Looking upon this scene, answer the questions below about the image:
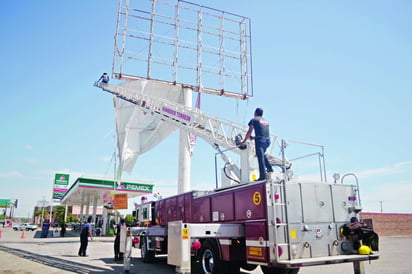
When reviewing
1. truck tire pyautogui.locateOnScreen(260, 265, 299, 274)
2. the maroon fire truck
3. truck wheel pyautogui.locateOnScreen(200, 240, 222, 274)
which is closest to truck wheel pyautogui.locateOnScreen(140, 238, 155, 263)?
the maroon fire truck

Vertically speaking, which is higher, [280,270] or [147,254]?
[280,270]

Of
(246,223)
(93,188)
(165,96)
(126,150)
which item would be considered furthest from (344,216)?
(93,188)

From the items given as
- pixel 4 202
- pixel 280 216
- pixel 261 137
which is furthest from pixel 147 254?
pixel 4 202

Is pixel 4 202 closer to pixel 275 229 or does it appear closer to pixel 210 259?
pixel 210 259

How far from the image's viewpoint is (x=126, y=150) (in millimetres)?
29828

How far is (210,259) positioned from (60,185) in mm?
65482

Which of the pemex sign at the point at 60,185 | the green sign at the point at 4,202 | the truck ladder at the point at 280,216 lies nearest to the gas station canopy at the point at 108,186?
the truck ladder at the point at 280,216

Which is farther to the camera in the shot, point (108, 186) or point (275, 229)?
point (108, 186)

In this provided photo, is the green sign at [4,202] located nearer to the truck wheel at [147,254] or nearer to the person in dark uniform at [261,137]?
the truck wheel at [147,254]

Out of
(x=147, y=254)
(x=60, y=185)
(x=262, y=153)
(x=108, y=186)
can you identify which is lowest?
(x=147, y=254)

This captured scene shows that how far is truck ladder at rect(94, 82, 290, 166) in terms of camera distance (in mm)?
18391

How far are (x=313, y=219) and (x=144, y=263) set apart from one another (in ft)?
28.0

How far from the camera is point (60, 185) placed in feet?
219

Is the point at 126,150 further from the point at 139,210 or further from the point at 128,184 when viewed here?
the point at 139,210
